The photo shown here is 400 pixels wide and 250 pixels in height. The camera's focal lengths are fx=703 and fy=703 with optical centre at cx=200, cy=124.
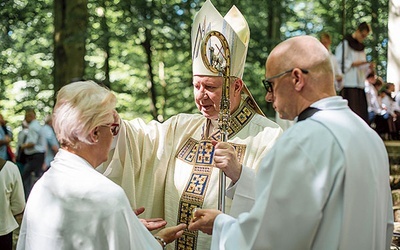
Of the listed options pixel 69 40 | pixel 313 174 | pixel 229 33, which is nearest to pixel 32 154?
pixel 69 40

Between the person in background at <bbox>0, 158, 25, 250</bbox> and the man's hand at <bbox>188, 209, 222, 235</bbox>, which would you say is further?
the person in background at <bbox>0, 158, 25, 250</bbox>

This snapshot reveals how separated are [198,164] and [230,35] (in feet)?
2.80

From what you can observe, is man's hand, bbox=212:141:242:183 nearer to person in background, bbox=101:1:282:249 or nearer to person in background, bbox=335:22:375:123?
person in background, bbox=101:1:282:249

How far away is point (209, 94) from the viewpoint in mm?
4266

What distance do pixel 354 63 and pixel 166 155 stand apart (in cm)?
725

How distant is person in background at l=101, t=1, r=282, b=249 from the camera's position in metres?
4.31

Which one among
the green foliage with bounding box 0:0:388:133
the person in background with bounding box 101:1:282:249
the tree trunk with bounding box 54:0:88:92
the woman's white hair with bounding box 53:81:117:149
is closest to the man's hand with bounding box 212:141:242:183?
the person in background with bounding box 101:1:282:249

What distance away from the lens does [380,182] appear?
285 centimetres

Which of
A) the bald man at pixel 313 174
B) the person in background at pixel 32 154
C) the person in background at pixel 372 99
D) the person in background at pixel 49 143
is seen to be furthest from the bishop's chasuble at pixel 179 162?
the person in background at pixel 372 99

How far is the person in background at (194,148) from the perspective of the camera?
4309 mm

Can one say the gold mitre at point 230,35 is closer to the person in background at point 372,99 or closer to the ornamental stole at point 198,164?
the ornamental stole at point 198,164

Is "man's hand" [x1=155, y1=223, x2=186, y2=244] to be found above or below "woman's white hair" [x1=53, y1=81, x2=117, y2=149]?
below

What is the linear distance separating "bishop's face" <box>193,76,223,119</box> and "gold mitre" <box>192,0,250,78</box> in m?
0.05

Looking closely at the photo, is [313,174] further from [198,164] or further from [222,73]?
[198,164]
